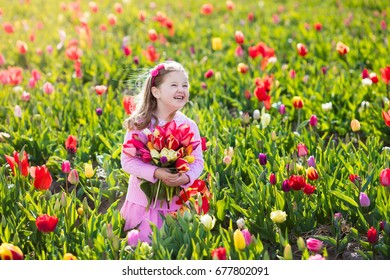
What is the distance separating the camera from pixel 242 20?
733 cm

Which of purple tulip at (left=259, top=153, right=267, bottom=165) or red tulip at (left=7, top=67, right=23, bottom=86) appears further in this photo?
red tulip at (left=7, top=67, right=23, bottom=86)

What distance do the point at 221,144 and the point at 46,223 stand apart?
1.38 m

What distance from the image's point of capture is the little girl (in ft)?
9.80

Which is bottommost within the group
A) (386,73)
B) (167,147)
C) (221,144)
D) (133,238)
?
(133,238)

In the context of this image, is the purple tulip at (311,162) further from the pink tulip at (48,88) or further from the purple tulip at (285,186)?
the pink tulip at (48,88)

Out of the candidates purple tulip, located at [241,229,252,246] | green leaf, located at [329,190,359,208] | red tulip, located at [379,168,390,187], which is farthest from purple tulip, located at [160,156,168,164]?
red tulip, located at [379,168,390,187]

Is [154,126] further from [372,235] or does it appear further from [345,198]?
[372,235]

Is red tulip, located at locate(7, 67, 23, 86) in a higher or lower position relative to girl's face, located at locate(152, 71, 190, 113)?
lower

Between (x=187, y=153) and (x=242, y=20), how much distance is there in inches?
184

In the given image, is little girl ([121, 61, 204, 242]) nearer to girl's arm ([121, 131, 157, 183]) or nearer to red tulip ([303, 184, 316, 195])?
girl's arm ([121, 131, 157, 183])

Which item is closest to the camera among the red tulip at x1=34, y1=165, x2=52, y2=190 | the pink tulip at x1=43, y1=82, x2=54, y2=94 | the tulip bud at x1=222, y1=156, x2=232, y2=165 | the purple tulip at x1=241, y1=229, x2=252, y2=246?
the purple tulip at x1=241, y1=229, x2=252, y2=246

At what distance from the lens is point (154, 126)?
10.2 ft

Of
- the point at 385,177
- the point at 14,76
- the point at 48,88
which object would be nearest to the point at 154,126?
the point at 385,177
